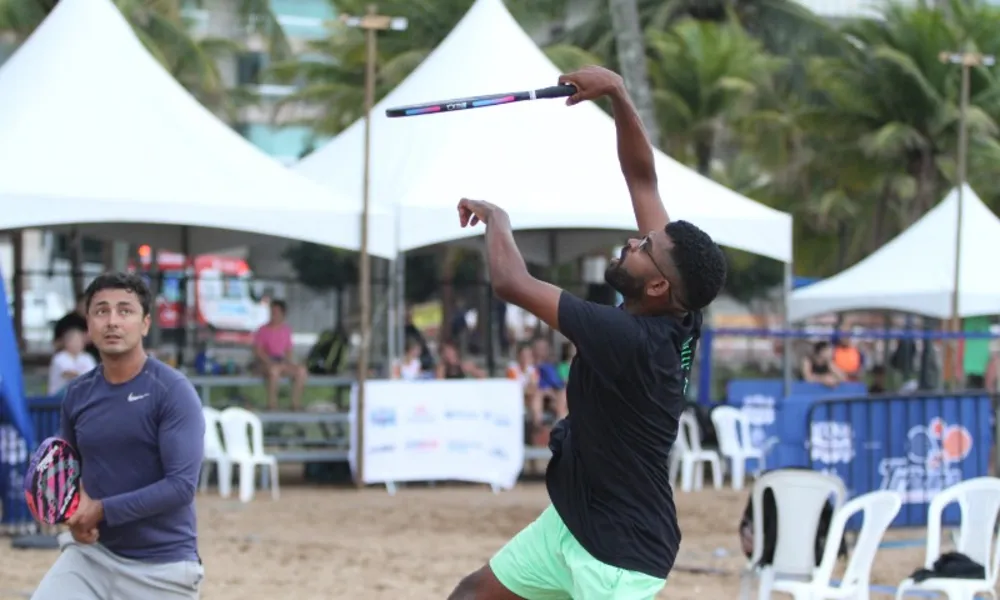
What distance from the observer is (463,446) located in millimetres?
13789

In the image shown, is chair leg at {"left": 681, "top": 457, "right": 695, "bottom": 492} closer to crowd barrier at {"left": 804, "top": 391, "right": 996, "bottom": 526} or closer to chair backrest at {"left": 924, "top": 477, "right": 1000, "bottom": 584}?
crowd barrier at {"left": 804, "top": 391, "right": 996, "bottom": 526}

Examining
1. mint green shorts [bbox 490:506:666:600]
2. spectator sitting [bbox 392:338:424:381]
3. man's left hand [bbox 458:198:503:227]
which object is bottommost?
mint green shorts [bbox 490:506:666:600]

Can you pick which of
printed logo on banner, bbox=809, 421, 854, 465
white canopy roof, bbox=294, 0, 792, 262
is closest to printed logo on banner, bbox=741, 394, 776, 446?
white canopy roof, bbox=294, 0, 792, 262

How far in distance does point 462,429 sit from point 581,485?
9.64 meters

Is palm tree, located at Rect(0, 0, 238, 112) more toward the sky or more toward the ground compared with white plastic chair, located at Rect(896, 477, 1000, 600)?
more toward the sky

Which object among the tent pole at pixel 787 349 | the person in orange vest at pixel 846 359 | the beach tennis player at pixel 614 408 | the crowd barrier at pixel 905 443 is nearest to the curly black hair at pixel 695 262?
the beach tennis player at pixel 614 408

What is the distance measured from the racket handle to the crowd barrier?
18.5ft

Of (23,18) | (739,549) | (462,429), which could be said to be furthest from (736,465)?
(23,18)

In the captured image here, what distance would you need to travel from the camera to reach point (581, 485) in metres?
4.15

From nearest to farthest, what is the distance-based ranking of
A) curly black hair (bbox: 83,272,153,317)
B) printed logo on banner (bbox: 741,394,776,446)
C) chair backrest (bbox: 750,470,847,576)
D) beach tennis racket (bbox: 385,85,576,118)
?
beach tennis racket (bbox: 385,85,576,118)
curly black hair (bbox: 83,272,153,317)
chair backrest (bbox: 750,470,847,576)
printed logo on banner (bbox: 741,394,776,446)

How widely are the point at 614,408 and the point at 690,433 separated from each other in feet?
35.3

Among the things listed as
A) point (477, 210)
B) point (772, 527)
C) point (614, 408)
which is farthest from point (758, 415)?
point (477, 210)

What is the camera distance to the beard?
4004 mm

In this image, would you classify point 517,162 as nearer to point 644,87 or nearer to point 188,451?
point 644,87
